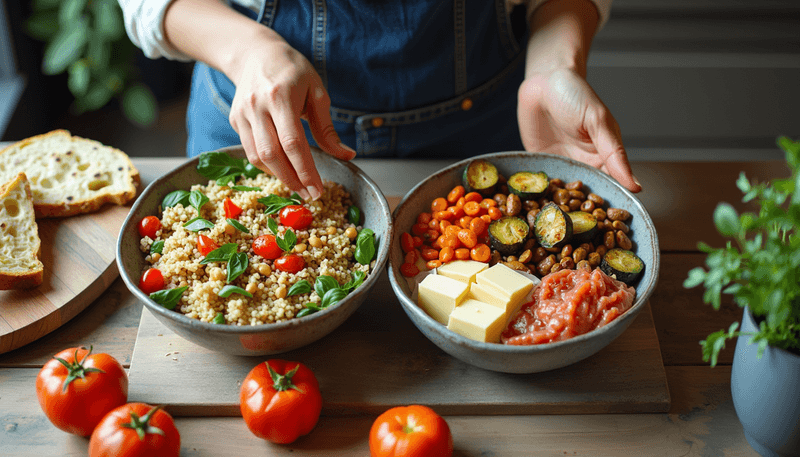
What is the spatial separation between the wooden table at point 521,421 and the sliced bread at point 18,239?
0.59ft

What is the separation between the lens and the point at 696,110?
12.5 feet

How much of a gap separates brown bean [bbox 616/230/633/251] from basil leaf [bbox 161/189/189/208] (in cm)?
126

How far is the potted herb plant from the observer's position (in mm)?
987

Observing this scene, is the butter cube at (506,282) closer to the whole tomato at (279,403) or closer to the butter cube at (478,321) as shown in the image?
the butter cube at (478,321)

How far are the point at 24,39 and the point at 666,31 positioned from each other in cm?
400

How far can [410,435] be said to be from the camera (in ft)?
4.15

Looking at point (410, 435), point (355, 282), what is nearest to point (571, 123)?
point (355, 282)

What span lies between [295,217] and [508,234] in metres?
0.61

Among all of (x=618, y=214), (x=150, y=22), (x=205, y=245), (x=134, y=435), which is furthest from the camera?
(x=150, y=22)

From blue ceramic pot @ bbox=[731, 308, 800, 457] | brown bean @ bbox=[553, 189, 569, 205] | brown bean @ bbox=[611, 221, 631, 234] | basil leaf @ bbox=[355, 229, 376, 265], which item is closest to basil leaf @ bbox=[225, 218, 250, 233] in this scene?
basil leaf @ bbox=[355, 229, 376, 265]

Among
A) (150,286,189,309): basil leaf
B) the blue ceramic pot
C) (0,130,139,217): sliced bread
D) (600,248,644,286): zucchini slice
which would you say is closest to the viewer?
the blue ceramic pot

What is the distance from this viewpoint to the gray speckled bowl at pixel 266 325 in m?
1.35

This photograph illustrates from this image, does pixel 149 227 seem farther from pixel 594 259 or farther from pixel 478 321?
→ pixel 594 259

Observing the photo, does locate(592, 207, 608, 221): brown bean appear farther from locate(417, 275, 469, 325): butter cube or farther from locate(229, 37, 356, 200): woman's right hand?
locate(229, 37, 356, 200): woman's right hand
